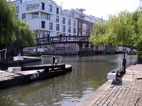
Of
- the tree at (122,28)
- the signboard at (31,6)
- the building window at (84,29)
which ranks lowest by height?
the tree at (122,28)

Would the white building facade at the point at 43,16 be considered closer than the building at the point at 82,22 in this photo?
Yes

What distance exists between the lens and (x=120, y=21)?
26.2 meters

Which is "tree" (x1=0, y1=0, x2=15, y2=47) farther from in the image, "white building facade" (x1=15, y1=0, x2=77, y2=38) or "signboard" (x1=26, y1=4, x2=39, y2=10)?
"signboard" (x1=26, y1=4, x2=39, y2=10)

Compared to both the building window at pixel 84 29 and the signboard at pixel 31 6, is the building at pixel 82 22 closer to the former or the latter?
the building window at pixel 84 29

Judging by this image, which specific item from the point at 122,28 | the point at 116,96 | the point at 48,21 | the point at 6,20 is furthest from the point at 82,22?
the point at 116,96

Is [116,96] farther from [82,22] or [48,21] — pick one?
[82,22]

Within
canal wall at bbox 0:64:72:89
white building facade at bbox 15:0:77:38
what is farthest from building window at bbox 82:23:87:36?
canal wall at bbox 0:64:72:89

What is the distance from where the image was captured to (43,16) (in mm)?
54219

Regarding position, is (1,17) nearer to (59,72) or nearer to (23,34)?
(59,72)

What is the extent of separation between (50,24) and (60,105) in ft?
161

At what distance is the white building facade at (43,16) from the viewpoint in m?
52.6

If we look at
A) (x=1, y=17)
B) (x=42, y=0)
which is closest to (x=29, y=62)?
(x=1, y=17)

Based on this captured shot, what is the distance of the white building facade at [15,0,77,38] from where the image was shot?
52.6m

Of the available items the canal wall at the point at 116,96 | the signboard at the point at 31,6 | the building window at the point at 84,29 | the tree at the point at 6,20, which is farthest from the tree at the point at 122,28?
the building window at the point at 84,29
